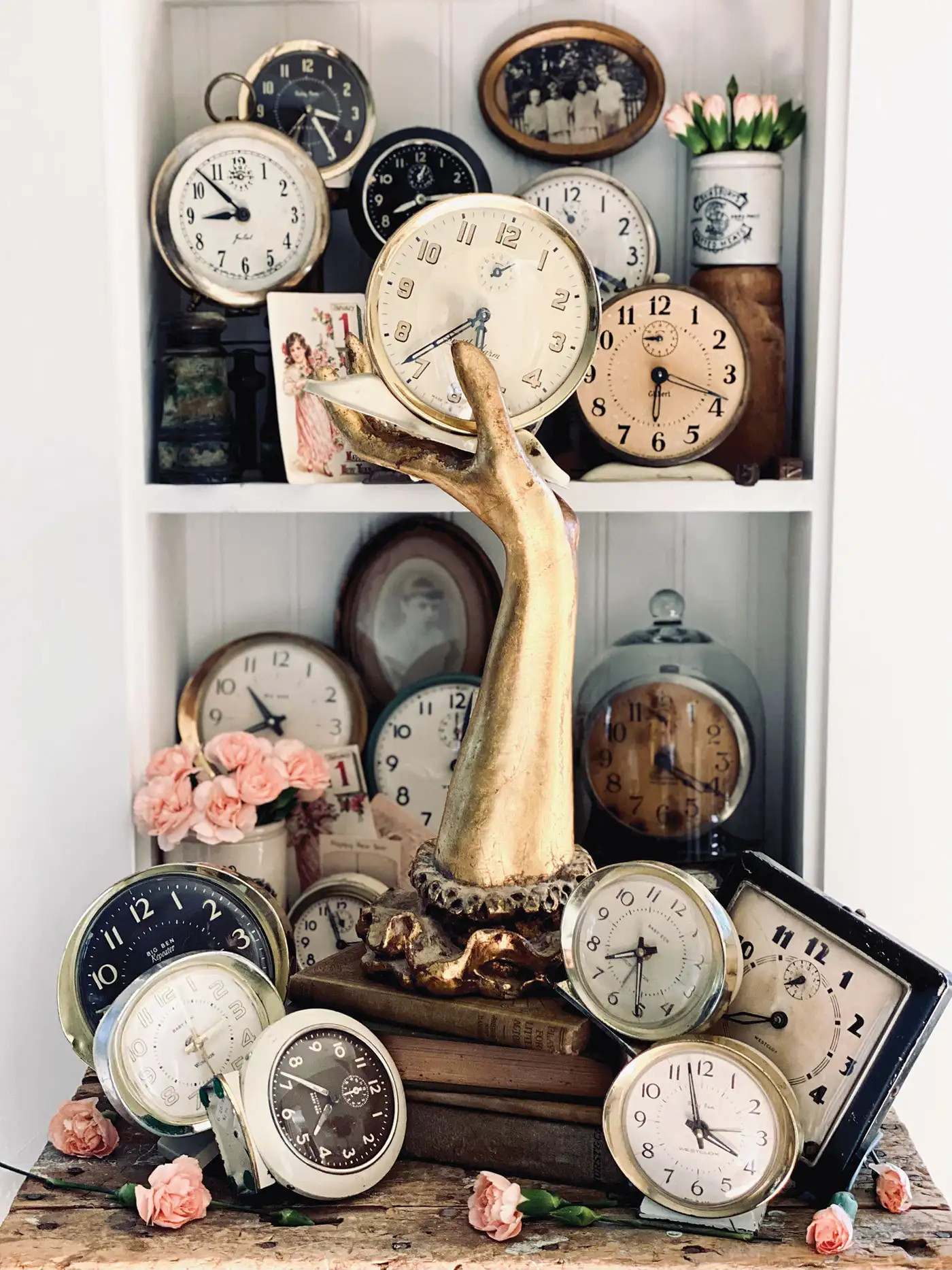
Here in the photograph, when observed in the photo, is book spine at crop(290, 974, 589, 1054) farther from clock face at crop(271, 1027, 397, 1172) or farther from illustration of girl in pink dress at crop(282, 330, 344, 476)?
illustration of girl in pink dress at crop(282, 330, 344, 476)

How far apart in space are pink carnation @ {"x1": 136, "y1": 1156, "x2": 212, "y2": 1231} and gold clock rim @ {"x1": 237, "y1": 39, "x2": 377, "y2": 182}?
1.17m

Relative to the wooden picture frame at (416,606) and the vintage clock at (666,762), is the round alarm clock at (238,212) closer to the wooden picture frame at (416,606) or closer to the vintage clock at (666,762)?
the wooden picture frame at (416,606)

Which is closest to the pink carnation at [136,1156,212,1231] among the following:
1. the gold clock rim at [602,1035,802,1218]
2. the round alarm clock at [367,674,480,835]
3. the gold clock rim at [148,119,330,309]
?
the gold clock rim at [602,1035,802,1218]

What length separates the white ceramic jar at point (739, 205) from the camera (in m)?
1.57

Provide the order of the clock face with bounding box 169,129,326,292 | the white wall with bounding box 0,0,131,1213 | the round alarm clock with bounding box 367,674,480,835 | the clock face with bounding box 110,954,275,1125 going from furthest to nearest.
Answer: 1. the round alarm clock with bounding box 367,674,480,835
2. the clock face with bounding box 169,129,326,292
3. the white wall with bounding box 0,0,131,1213
4. the clock face with bounding box 110,954,275,1125

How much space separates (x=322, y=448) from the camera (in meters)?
1.60

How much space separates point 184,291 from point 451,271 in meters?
0.64

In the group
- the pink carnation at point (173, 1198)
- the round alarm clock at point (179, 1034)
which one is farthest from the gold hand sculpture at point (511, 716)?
the pink carnation at point (173, 1198)

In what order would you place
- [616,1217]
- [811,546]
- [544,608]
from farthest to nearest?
[811,546], [544,608], [616,1217]

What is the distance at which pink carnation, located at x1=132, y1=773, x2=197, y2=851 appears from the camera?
4.94ft

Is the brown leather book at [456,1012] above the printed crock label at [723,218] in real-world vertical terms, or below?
below

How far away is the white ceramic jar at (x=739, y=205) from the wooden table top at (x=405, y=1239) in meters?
1.08

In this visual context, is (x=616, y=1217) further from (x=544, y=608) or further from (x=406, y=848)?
(x=406, y=848)

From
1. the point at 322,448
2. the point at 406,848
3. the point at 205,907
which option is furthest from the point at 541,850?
the point at 322,448
